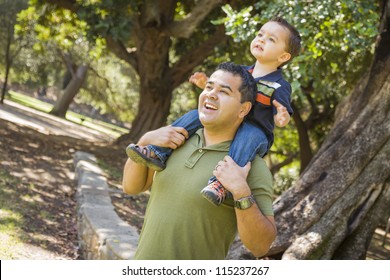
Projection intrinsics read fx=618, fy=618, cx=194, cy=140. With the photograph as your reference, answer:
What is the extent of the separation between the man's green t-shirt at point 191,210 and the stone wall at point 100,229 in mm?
2481

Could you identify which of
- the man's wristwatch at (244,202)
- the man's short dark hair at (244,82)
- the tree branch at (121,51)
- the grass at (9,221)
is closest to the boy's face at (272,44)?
the man's short dark hair at (244,82)

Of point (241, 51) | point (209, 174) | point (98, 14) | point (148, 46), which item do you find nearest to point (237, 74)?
point (209, 174)

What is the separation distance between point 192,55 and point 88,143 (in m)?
3.63

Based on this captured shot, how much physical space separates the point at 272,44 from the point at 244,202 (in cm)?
99

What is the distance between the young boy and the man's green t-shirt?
0.22 feet

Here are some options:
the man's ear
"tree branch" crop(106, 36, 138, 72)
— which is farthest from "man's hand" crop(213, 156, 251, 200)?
"tree branch" crop(106, 36, 138, 72)

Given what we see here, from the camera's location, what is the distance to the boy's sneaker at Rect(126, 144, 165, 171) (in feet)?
8.14

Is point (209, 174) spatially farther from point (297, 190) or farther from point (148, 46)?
point (148, 46)

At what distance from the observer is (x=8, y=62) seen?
25.5m

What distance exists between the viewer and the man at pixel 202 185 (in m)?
2.40

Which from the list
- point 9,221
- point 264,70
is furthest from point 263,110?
point 9,221

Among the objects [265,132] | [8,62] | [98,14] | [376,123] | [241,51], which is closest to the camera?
[265,132]

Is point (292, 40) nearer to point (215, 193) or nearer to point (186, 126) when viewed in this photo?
point (186, 126)

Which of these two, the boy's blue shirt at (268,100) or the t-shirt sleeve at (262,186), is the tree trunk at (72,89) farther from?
the t-shirt sleeve at (262,186)
